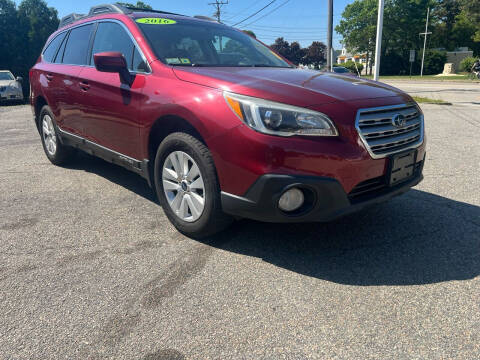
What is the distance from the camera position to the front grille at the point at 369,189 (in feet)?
Answer: 8.40

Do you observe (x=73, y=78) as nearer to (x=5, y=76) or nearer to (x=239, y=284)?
(x=239, y=284)

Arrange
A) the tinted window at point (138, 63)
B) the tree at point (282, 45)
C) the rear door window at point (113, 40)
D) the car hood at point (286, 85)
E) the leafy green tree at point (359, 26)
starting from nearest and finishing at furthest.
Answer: the car hood at point (286, 85) → the tinted window at point (138, 63) → the rear door window at point (113, 40) → the leafy green tree at point (359, 26) → the tree at point (282, 45)

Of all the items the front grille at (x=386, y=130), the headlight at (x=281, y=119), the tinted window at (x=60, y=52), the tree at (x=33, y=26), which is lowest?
the front grille at (x=386, y=130)

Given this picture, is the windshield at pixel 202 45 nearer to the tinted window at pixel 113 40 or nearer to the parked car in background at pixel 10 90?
the tinted window at pixel 113 40

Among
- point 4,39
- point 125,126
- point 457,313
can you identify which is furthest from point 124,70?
point 4,39

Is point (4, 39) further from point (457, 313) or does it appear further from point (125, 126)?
point (457, 313)

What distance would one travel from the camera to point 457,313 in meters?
2.12

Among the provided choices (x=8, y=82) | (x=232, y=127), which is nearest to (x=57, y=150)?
(x=232, y=127)

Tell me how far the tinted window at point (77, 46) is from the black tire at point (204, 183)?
6.24ft

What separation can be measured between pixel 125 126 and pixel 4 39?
149ft

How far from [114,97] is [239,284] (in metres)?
2.06

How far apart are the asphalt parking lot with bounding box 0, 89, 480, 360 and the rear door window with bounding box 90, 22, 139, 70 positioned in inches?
56.9

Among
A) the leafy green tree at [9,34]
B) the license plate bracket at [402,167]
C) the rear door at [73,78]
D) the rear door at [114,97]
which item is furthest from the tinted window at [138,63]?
the leafy green tree at [9,34]

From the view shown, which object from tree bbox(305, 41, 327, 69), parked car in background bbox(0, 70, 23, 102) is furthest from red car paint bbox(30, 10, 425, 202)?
tree bbox(305, 41, 327, 69)
